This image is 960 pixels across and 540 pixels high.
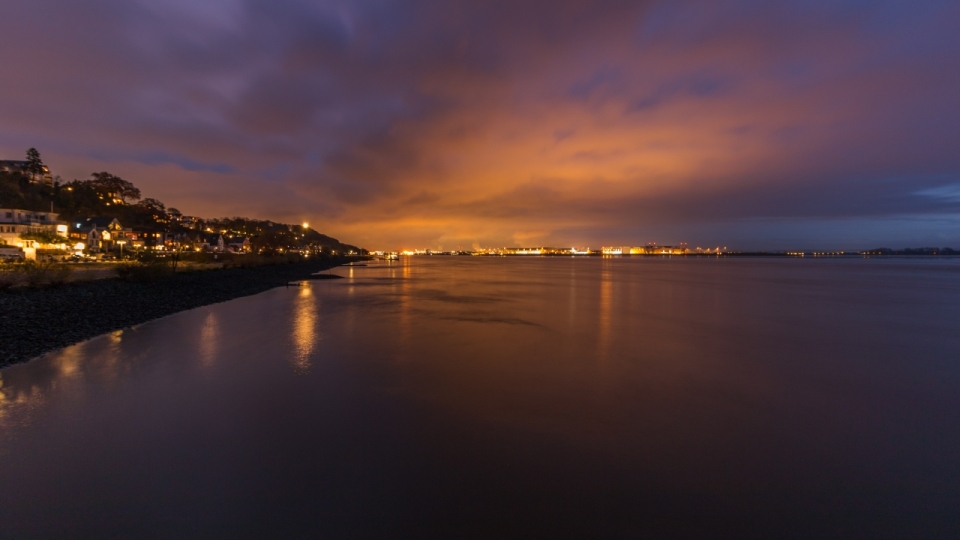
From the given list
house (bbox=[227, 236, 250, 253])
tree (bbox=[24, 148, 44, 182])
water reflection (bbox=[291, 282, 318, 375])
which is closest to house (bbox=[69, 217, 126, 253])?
house (bbox=[227, 236, 250, 253])

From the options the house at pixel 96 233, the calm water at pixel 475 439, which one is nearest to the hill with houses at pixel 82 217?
the house at pixel 96 233

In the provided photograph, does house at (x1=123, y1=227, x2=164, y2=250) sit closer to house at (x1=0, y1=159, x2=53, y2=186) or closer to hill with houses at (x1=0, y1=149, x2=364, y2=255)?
hill with houses at (x1=0, y1=149, x2=364, y2=255)

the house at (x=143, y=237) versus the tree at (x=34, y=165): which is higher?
the tree at (x=34, y=165)

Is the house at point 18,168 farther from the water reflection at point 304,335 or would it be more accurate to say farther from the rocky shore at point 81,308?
the water reflection at point 304,335

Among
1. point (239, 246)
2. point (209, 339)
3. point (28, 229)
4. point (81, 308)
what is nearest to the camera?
point (209, 339)

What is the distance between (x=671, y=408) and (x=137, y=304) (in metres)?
21.7

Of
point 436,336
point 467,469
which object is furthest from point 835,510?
point 436,336

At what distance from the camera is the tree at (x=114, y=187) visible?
7769cm

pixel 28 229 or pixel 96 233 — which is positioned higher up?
pixel 96 233

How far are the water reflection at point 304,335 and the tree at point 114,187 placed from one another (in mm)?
82514

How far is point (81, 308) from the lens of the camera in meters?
15.6

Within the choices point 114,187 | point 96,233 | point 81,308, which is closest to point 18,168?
point 114,187

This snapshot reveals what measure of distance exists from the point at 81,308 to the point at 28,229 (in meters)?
42.5

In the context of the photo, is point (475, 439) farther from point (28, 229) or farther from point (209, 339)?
point (28, 229)
